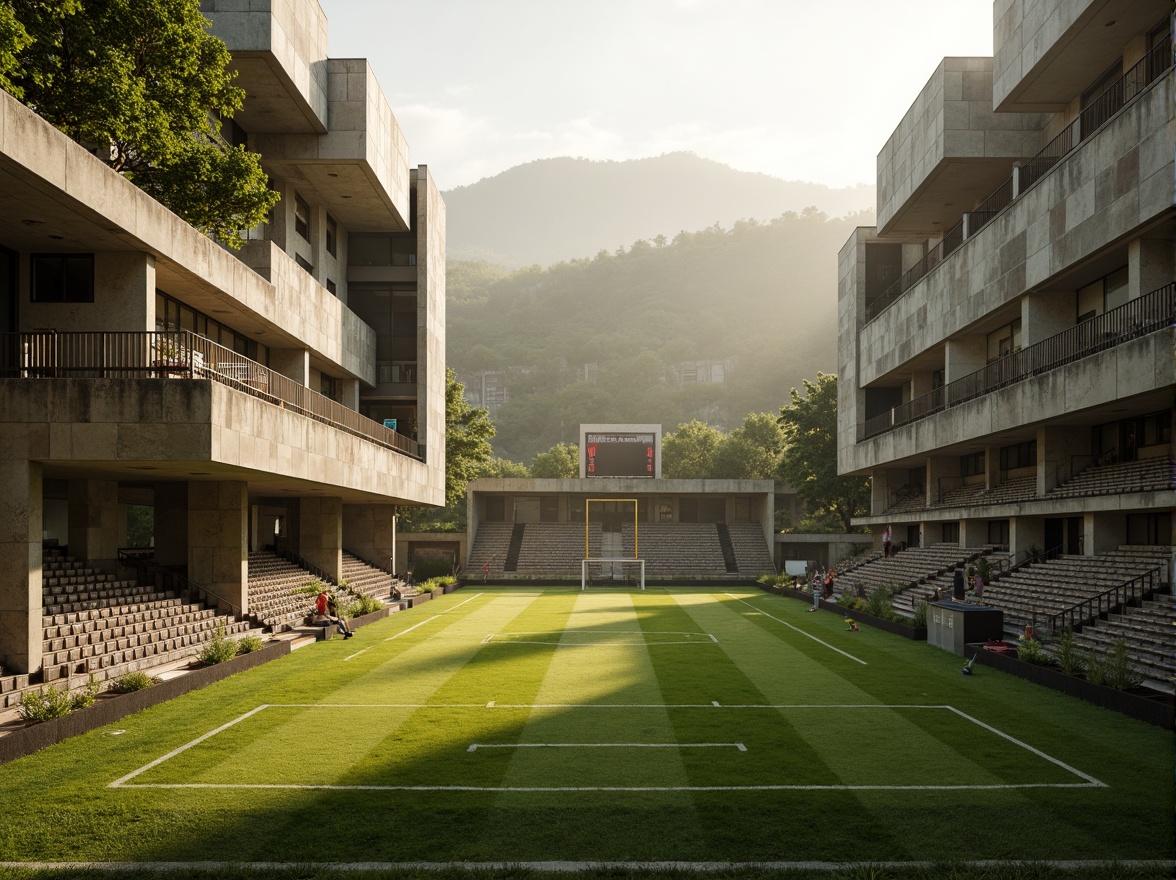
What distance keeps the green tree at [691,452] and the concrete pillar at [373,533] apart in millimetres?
55449

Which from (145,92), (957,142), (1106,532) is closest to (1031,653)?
(1106,532)

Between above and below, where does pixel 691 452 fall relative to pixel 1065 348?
below

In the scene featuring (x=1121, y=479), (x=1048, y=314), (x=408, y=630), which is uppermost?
(x=1048, y=314)

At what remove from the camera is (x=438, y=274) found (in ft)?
169

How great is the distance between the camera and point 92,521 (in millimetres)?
25406

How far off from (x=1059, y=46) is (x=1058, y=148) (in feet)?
22.0

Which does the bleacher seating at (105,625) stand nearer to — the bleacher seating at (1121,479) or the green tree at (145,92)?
the green tree at (145,92)

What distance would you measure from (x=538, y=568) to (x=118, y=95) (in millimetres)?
50391

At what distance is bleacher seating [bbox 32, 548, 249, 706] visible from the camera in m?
19.6

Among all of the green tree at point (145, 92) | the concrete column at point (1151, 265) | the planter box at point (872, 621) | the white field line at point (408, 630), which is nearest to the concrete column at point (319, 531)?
the white field line at point (408, 630)

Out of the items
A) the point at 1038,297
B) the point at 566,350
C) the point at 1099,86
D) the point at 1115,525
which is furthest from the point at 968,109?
the point at 566,350

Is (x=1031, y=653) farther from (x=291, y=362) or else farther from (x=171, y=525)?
(x=291, y=362)

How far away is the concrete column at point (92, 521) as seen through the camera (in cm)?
2506

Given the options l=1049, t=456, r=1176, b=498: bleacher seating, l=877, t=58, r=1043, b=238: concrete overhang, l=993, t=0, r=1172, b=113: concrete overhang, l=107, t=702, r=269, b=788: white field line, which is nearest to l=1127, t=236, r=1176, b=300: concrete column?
l=1049, t=456, r=1176, b=498: bleacher seating
